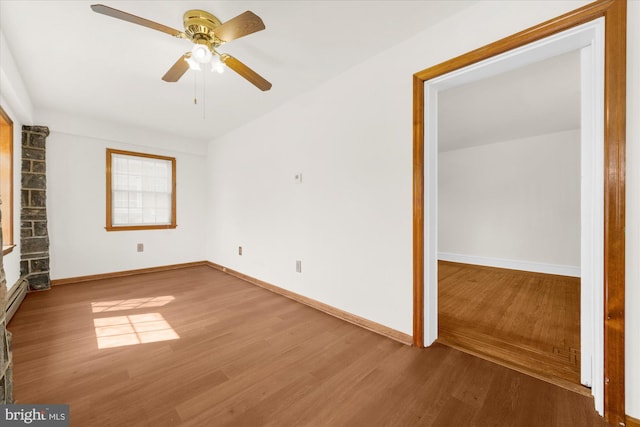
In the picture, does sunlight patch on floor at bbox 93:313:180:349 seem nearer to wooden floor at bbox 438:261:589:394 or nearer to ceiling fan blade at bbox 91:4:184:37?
ceiling fan blade at bbox 91:4:184:37

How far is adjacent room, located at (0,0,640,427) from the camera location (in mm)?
1380

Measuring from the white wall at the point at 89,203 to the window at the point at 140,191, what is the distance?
0.32 feet

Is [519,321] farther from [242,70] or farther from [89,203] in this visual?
[89,203]

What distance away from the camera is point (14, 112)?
2.91 metres

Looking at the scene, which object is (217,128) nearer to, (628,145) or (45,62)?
(45,62)

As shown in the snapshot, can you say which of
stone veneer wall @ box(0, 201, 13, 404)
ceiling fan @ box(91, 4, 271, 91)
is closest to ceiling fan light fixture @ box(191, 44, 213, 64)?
ceiling fan @ box(91, 4, 271, 91)

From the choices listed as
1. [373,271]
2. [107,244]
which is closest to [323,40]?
[373,271]

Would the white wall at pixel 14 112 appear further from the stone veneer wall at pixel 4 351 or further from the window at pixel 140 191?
the stone veneer wall at pixel 4 351

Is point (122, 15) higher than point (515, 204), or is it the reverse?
point (122, 15)

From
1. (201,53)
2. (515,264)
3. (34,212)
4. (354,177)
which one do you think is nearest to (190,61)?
(201,53)

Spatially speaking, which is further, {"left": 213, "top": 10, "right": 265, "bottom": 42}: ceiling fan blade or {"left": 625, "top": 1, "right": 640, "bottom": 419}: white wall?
{"left": 213, "top": 10, "right": 265, "bottom": 42}: ceiling fan blade

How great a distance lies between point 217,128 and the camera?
4293 mm

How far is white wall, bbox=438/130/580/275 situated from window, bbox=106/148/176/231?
559cm

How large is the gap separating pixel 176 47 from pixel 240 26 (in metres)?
1.03
